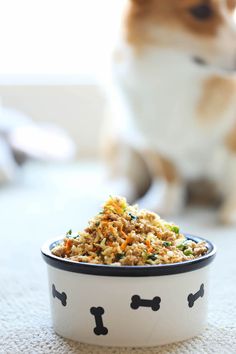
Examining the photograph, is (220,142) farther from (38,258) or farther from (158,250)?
(158,250)

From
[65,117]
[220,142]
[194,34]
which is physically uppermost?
[194,34]

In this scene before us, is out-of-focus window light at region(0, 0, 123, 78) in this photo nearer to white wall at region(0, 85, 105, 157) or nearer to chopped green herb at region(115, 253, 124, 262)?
white wall at region(0, 85, 105, 157)

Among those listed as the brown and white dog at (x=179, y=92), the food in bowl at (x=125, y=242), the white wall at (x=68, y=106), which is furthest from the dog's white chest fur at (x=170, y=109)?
the white wall at (x=68, y=106)

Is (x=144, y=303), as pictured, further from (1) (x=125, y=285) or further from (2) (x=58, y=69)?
(2) (x=58, y=69)

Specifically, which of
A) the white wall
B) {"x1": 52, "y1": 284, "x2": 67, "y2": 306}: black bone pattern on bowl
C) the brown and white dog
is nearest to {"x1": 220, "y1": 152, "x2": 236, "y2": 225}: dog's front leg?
the brown and white dog

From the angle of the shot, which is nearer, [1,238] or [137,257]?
[137,257]

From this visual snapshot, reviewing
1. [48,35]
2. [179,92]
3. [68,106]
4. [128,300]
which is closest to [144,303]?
[128,300]

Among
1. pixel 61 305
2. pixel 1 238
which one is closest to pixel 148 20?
pixel 1 238
